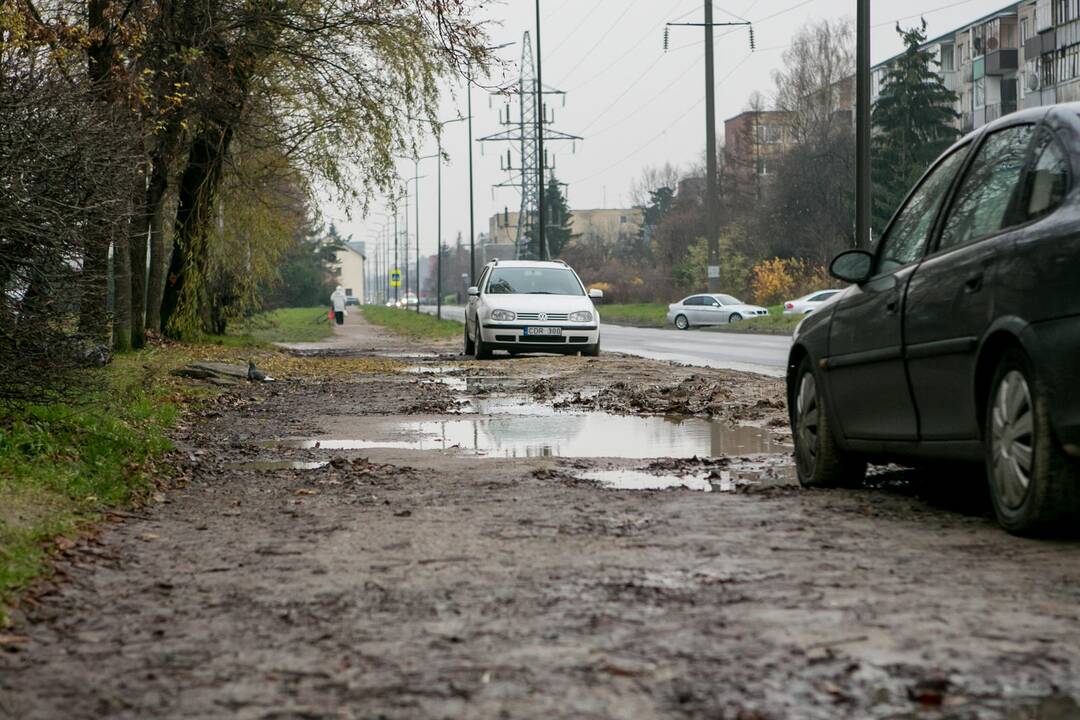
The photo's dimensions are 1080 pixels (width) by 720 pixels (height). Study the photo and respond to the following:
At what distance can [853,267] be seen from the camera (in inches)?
301

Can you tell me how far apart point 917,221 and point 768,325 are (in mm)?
42291

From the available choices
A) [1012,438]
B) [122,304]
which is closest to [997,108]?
[122,304]

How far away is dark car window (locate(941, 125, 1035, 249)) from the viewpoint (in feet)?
20.6

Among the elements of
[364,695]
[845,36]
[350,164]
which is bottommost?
[364,695]

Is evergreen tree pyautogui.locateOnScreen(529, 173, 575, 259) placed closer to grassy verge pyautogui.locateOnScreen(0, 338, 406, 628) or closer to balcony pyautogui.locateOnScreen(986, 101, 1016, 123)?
balcony pyautogui.locateOnScreen(986, 101, 1016, 123)

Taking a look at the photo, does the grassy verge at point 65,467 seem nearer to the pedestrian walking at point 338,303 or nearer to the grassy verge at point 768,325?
the grassy verge at point 768,325

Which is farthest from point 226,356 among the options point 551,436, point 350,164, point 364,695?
point 364,695

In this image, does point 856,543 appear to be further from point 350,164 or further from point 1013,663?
point 350,164

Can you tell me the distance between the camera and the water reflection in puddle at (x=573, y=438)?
410 inches

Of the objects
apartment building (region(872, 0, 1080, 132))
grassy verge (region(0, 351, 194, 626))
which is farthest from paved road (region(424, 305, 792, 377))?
apartment building (region(872, 0, 1080, 132))

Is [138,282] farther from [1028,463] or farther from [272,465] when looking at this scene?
[1028,463]

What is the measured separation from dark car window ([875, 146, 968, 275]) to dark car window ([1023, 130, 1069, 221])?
3.04 ft

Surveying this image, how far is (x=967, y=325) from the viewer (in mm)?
6211

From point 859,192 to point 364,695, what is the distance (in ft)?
55.3
